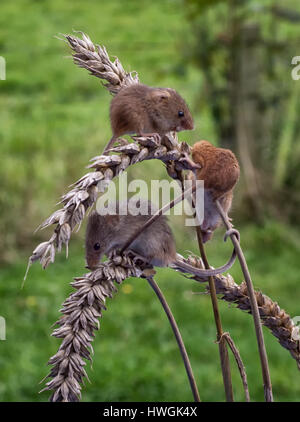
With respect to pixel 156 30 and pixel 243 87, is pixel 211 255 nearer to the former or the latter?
pixel 243 87

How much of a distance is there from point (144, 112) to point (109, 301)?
3.11 meters

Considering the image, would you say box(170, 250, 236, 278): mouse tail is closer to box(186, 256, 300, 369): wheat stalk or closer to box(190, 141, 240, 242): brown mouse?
box(186, 256, 300, 369): wheat stalk

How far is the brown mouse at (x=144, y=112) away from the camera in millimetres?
1367

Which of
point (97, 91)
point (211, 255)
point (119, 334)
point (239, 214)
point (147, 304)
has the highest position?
point (97, 91)

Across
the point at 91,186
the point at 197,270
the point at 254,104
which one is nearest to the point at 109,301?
the point at 254,104

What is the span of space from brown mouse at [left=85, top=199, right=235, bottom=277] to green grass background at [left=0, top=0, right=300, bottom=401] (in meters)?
0.52

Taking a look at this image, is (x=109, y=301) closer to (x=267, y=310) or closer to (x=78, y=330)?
(x=267, y=310)

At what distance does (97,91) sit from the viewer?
24.9 ft

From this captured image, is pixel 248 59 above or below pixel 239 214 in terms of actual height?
above

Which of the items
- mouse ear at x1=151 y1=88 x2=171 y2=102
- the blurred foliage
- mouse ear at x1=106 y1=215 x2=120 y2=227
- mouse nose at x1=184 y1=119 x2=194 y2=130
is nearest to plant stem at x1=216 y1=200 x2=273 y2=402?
mouse ear at x1=106 y1=215 x2=120 y2=227

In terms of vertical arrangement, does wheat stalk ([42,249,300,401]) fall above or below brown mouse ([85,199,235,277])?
below

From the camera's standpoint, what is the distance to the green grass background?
11.7ft
